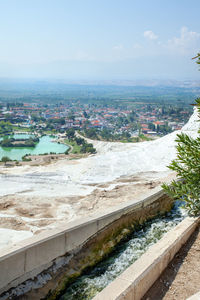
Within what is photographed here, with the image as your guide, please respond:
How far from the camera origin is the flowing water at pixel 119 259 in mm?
4422

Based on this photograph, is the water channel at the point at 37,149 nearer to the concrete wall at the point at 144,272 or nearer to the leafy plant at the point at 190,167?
the leafy plant at the point at 190,167

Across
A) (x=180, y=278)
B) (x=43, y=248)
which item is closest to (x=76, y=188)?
(x=43, y=248)

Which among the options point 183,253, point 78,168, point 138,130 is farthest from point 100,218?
point 138,130

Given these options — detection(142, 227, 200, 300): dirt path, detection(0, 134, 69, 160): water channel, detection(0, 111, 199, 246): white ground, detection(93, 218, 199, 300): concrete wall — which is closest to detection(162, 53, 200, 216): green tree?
detection(93, 218, 199, 300): concrete wall

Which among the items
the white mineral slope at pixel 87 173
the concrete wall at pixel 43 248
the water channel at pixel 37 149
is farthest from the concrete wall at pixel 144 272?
the water channel at pixel 37 149

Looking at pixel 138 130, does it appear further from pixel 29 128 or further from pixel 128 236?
pixel 128 236

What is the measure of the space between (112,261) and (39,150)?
46390 mm

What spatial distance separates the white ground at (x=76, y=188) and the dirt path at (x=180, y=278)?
2520 mm

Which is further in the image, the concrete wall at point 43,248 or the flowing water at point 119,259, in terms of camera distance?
the flowing water at point 119,259

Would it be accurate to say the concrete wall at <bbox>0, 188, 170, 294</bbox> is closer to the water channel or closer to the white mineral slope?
the white mineral slope

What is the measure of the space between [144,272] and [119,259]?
5.99ft

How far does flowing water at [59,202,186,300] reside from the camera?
14.5 feet

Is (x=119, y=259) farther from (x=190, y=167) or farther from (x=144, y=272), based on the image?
(x=190, y=167)

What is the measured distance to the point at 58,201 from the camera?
23.8ft
